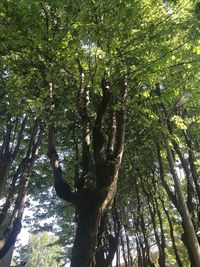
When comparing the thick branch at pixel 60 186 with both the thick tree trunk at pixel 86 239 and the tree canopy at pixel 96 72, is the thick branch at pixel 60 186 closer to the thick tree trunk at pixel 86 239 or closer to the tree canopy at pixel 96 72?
the tree canopy at pixel 96 72

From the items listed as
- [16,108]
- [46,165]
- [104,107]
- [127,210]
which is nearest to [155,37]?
[104,107]

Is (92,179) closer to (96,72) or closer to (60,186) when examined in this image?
(60,186)

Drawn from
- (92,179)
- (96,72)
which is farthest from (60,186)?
(96,72)

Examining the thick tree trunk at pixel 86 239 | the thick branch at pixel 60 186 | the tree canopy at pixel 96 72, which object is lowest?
the thick tree trunk at pixel 86 239

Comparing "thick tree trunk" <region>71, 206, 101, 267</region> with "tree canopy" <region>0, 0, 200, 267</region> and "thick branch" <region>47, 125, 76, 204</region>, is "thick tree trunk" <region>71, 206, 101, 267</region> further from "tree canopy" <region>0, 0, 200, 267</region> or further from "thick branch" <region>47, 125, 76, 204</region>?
"thick branch" <region>47, 125, 76, 204</region>

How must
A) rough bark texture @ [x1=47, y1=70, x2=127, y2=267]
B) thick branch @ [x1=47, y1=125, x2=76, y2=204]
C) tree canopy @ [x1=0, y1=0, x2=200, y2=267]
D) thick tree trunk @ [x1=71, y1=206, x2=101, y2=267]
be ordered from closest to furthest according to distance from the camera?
thick tree trunk @ [x1=71, y1=206, x2=101, y2=267] → rough bark texture @ [x1=47, y1=70, x2=127, y2=267] → tree canopy @ [x1=0, y1=0, x2=200, y2=267] → thick branch @ [x1=47, y1=125, x2=76, y2=204]

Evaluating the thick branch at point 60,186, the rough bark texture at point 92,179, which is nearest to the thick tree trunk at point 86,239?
the rough bark texture at point 92,179

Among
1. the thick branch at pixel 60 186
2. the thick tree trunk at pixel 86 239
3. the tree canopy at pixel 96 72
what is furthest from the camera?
the thick branch at pixel 60 186

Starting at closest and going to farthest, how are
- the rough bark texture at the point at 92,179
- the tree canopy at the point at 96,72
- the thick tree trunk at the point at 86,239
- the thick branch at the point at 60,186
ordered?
the thick tree trunk at the point at 86,239 → the rough bark texture at the point at 92,179 → the tree canopy at the point at 96,72 → the thick branch at the point at 60,186

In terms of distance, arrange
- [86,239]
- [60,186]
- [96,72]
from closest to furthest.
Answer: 1. [86,239]
2. [60,186]
3. [96,72]

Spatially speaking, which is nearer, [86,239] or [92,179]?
[86,239]

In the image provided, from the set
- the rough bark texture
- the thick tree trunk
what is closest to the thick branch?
the rough bark texture

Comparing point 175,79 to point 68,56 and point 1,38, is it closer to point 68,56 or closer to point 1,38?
point 68,56

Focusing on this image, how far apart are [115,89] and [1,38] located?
3.31 m
